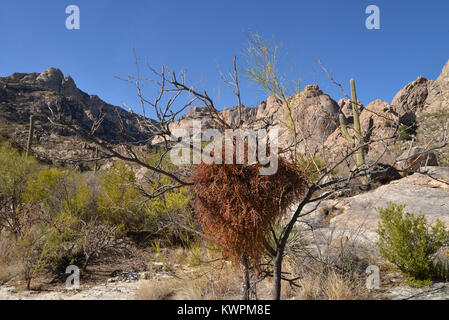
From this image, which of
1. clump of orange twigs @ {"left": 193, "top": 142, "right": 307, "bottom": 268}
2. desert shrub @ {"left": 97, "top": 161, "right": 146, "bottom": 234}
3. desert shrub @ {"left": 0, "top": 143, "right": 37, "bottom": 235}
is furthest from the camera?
desert shrub @ {"left": 97, "top": 161, "right": 146, "bottom": 234}

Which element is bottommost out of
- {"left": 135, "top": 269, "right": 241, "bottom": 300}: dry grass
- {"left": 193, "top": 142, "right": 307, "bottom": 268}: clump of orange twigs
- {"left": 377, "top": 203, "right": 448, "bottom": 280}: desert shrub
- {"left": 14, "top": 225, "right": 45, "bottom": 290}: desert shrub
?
{"left": 135, "top": 269, "right": 241, "bottom": 300}: dry grass

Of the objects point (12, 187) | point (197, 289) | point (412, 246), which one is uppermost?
point (12, 187)

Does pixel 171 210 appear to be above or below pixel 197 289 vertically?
above

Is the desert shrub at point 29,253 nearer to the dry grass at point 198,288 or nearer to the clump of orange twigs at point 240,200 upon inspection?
the dry grass at point 198,288

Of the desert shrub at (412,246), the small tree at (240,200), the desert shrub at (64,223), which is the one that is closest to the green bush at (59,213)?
the desert shrub at (64,223)

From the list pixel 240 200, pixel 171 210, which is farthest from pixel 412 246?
pixel 171 210

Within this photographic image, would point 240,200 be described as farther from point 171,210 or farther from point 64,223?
point 64,223

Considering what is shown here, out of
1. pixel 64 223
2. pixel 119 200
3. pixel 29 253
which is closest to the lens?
pixel 29 253

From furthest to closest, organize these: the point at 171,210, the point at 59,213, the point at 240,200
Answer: the point at 59,213, the point at 171,210, the point at 240,200

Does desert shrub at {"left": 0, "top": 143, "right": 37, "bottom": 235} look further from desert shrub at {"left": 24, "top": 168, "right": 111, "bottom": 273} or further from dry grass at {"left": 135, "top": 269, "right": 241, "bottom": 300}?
dry grass at {"left": 135, "top": 269, "right": 241, "bottom": 300}

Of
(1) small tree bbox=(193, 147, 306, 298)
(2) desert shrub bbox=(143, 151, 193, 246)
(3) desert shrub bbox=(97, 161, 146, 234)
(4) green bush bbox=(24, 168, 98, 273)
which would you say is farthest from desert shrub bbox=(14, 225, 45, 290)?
(1) small tree bbox=(193, 147, 306, 298)
